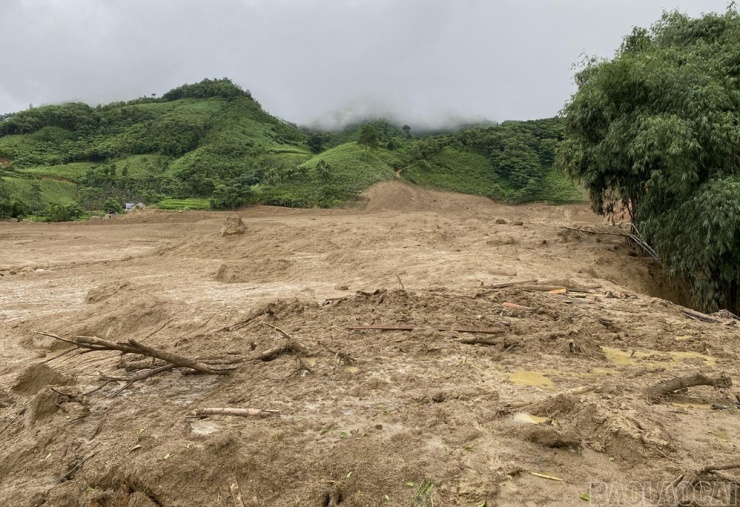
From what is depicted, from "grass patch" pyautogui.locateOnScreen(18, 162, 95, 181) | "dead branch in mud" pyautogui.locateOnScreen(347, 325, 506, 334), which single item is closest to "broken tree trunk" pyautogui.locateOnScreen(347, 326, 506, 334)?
"dead branch in mud" pyautogui.locateOnScreen(347, 325, 506, 334)

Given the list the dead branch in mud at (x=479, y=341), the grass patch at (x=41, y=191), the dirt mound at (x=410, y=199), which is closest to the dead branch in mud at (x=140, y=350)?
the dead branch in mud at (x=479, y=341)

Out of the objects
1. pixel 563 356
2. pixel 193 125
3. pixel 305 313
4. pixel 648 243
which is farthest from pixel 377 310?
pixel 193 125

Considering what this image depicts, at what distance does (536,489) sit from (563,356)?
90.7 inches

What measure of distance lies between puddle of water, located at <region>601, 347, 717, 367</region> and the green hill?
23382mm

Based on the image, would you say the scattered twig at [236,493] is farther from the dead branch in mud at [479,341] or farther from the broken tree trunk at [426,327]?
the dead branch in mud at [479,341]

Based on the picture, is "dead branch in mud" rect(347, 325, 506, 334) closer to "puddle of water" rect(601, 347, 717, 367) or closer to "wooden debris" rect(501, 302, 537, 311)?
"wooden debris" rect(501, 302, 537, 311)

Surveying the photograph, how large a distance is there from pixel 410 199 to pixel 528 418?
988 inches

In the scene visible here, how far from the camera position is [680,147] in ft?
29.2

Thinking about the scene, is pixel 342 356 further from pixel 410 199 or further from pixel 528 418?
pixel 410 199

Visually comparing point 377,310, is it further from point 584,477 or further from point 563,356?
point 584,477

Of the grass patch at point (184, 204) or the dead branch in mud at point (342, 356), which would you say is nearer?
the dead branch in mud at point (342, 356)

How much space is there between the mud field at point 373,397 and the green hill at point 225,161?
2131cm

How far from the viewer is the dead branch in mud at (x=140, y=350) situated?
3.15 m

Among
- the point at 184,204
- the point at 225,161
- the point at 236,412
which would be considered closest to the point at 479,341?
the point at 236,412
